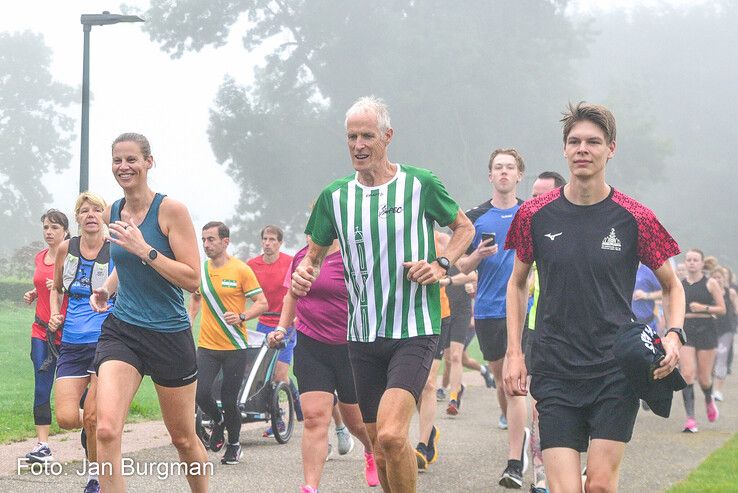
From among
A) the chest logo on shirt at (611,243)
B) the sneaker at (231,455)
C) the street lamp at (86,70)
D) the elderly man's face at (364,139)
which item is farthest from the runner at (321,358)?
the street lamp at (86,70)

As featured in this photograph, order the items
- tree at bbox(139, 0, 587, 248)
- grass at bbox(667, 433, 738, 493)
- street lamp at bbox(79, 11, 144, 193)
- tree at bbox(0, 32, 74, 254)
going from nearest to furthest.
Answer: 1. grass at bbox(667, 433, 738, 493)
2. street lamp at bbox(79, 11, 144, 193)
3. tree at bbox(139, 0, 587, 248)
4. tree at bbox(0, 32, 74, 254)

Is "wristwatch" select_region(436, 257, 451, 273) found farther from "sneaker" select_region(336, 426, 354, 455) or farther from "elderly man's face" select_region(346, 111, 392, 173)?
"sneaker" select_region(336, 426, 354, 455)

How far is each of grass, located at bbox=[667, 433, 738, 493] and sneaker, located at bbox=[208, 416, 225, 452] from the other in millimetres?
3809

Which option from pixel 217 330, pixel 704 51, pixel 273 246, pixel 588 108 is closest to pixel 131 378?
pixel 588 108

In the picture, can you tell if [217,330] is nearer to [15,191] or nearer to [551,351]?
[551,351]

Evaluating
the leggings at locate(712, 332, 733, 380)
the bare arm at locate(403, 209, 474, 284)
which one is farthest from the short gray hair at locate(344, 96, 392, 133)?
the leggings at locate(712, 332, 733, 380)

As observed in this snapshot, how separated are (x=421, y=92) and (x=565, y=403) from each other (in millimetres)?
47364

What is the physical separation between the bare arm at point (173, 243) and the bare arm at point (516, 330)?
1.71 metres

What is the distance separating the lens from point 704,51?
307 ft

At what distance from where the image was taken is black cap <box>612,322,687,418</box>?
4770mm

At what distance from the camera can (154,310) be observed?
20.5ft

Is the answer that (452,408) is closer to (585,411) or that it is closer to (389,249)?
(389,249)

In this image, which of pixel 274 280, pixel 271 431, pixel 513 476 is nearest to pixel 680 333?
pixel 513 476

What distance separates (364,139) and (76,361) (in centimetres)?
306
